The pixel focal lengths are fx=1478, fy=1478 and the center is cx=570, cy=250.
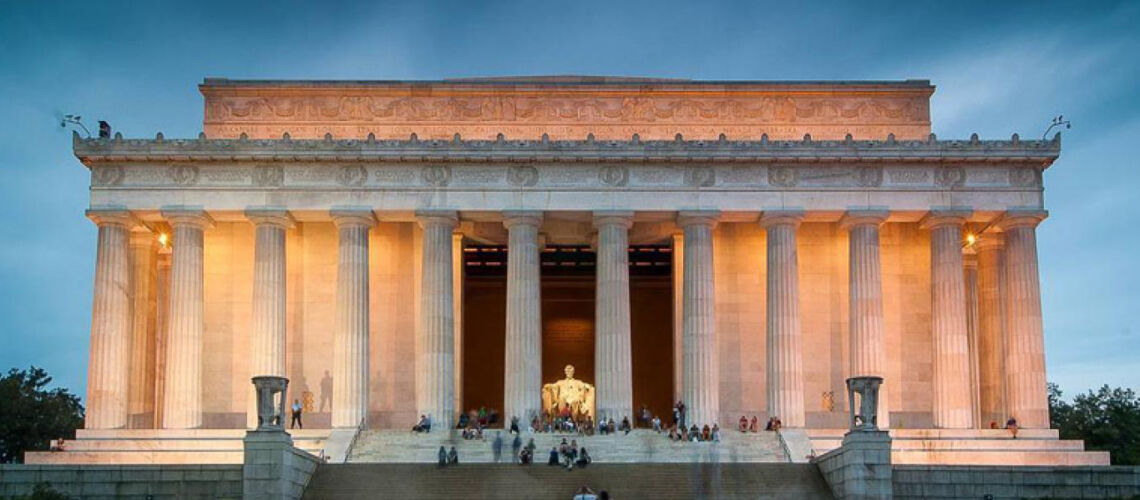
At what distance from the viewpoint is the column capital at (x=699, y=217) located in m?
61.0

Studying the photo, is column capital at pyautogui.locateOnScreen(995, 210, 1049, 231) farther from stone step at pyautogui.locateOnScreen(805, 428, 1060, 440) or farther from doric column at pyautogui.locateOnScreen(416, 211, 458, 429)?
doric column at pyautogui.locateOnScreen(416, 211, 458, 429)

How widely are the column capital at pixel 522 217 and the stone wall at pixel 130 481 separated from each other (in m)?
19.0

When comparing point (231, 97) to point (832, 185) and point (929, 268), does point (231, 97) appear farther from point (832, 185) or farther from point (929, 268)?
point (929, 268)

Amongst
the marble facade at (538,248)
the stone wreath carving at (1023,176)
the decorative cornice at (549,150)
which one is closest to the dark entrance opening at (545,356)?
the marble facade at (538,248)

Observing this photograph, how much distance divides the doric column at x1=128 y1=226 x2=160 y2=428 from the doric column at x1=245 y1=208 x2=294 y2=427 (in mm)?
5063

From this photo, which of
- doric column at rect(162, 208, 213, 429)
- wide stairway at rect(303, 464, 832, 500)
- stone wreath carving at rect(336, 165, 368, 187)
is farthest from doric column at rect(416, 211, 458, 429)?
doric column at rect(162, 208, 213, 429)

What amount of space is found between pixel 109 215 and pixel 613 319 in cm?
2113

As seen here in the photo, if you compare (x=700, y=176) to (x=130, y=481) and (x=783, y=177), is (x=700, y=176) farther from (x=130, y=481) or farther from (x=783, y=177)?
(x=130, y=481)

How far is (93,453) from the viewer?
57094 millimetres

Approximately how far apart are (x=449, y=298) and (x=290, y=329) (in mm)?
7843

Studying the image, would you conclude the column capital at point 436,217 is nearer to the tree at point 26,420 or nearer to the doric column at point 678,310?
the doric column at point 678,310

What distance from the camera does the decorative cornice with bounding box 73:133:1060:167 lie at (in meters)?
60.5

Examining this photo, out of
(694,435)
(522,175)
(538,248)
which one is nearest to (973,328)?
(694,435)

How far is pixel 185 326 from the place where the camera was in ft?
199
